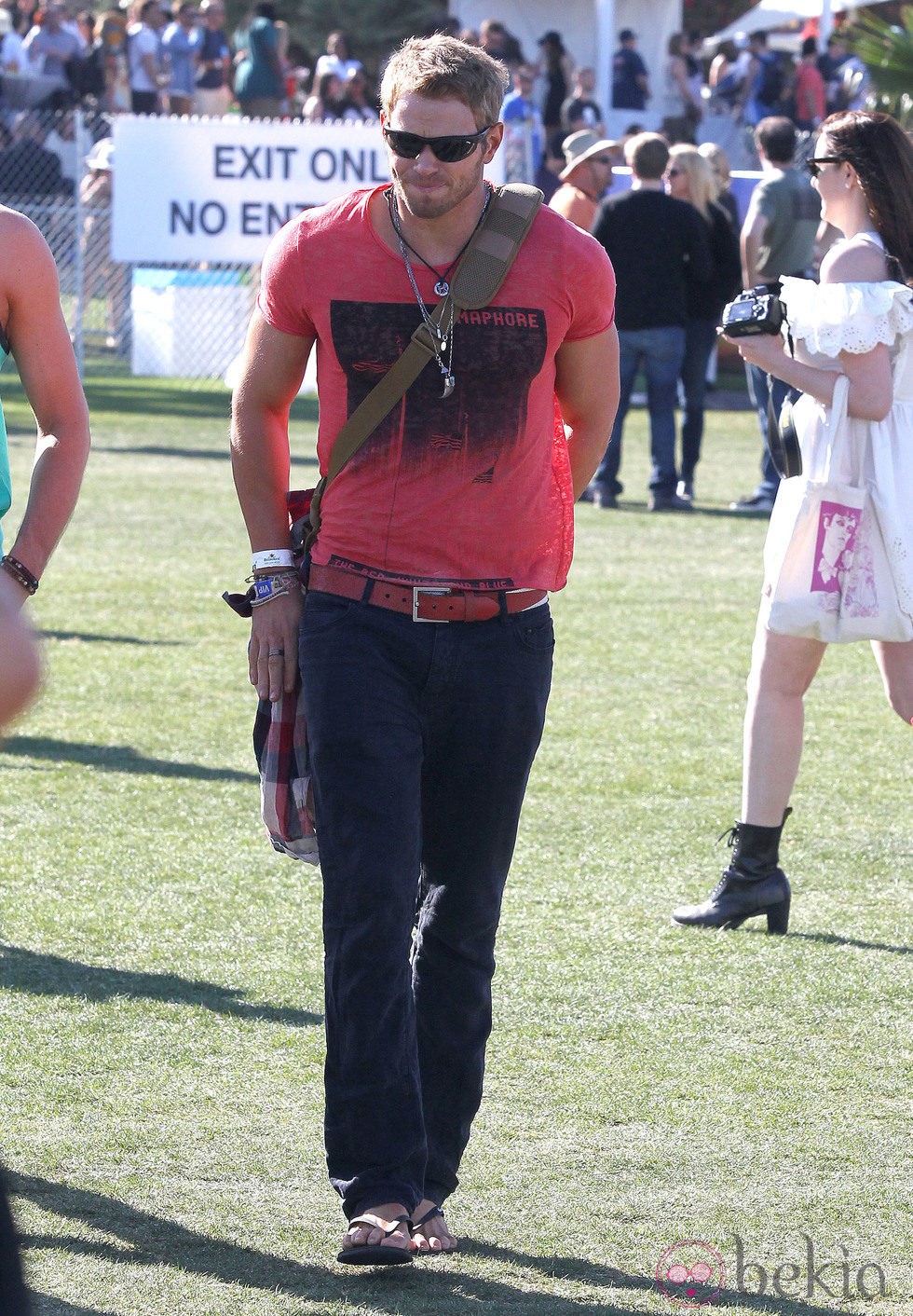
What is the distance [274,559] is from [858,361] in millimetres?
1987

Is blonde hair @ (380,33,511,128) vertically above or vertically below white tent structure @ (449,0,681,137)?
below

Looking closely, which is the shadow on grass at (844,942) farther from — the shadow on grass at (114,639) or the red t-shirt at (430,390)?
the shadow on grass at (114,639)

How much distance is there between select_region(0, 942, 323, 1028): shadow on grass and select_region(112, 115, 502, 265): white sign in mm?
13475

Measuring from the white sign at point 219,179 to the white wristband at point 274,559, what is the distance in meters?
14.6

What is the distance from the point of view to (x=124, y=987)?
191 inches

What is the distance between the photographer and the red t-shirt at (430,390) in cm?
346

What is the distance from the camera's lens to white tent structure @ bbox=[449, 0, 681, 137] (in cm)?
2869

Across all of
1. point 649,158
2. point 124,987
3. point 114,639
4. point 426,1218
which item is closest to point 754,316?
point 124,987

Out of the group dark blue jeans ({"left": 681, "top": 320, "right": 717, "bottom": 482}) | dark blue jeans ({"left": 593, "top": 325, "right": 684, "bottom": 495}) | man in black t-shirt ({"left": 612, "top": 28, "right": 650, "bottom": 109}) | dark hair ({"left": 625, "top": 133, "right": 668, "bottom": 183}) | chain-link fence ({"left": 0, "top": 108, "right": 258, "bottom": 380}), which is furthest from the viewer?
man in black t-shirt ({"left": 612, "top": 28, "right": 650, "bottom": 109})

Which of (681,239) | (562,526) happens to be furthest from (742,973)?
(681,239)

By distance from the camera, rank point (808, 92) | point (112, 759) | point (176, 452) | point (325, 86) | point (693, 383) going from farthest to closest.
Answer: point (808, 92), point (325, 86), point (176, 452), point (693, 383), point (112, 759)

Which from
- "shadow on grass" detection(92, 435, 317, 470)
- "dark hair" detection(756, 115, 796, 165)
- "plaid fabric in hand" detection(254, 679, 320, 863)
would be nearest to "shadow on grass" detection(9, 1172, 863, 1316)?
"plaid fabric in hand" detection(254, 679, 320, 863)

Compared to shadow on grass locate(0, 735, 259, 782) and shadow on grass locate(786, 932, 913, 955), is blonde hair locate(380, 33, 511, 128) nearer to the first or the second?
shadow on grass locate(786, 932, 913, 955)

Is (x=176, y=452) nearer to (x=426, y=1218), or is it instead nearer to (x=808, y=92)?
(x=426, y=1218)
